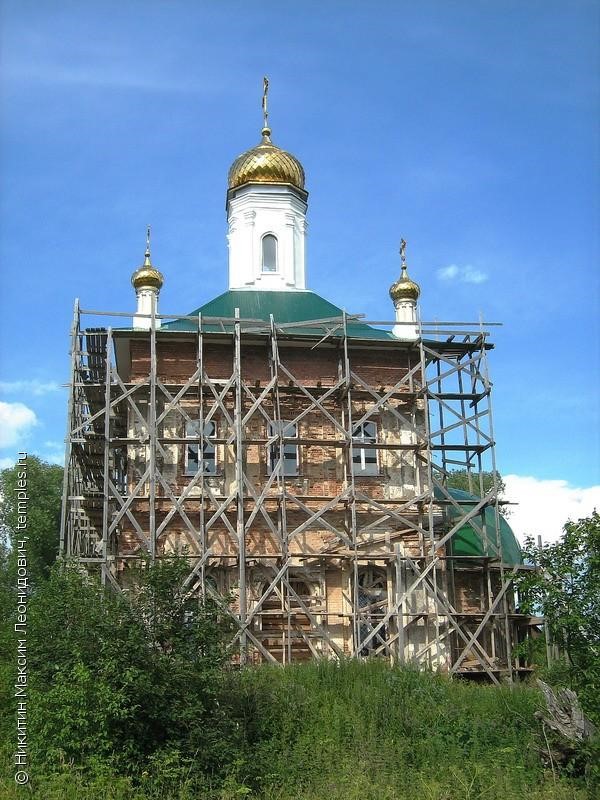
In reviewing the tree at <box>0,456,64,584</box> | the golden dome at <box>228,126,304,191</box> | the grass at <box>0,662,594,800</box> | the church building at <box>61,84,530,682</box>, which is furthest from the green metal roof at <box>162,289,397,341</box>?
the tree at <box>0,456,64,584</box>

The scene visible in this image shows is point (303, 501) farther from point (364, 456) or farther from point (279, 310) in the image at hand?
point (279, 310)

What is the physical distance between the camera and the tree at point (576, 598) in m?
10.7

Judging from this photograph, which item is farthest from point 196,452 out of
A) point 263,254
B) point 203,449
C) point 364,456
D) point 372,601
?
point 263,254

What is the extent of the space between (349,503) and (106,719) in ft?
30.0

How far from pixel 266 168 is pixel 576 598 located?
16.6 meters

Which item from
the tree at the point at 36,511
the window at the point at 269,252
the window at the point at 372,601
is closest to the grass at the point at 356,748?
the window at the point at 372,601

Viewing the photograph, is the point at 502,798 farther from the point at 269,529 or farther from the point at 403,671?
the point at 269,529

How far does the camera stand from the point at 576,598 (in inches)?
426

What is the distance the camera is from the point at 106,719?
1075 centimetres

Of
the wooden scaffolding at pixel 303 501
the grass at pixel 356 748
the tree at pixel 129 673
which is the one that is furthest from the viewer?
the wooden scaffolding at pixel 303 501

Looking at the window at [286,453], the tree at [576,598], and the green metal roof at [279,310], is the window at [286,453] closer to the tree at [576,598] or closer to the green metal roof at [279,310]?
the green metal roof at [279,310]

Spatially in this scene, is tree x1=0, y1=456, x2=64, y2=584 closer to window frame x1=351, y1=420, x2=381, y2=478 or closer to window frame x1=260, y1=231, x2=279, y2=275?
window frame x1=260, y1=231, x2=279, y2=275

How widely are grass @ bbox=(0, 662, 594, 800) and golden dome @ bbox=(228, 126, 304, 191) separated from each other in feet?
44.5

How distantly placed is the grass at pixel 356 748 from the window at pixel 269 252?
1148 cm
